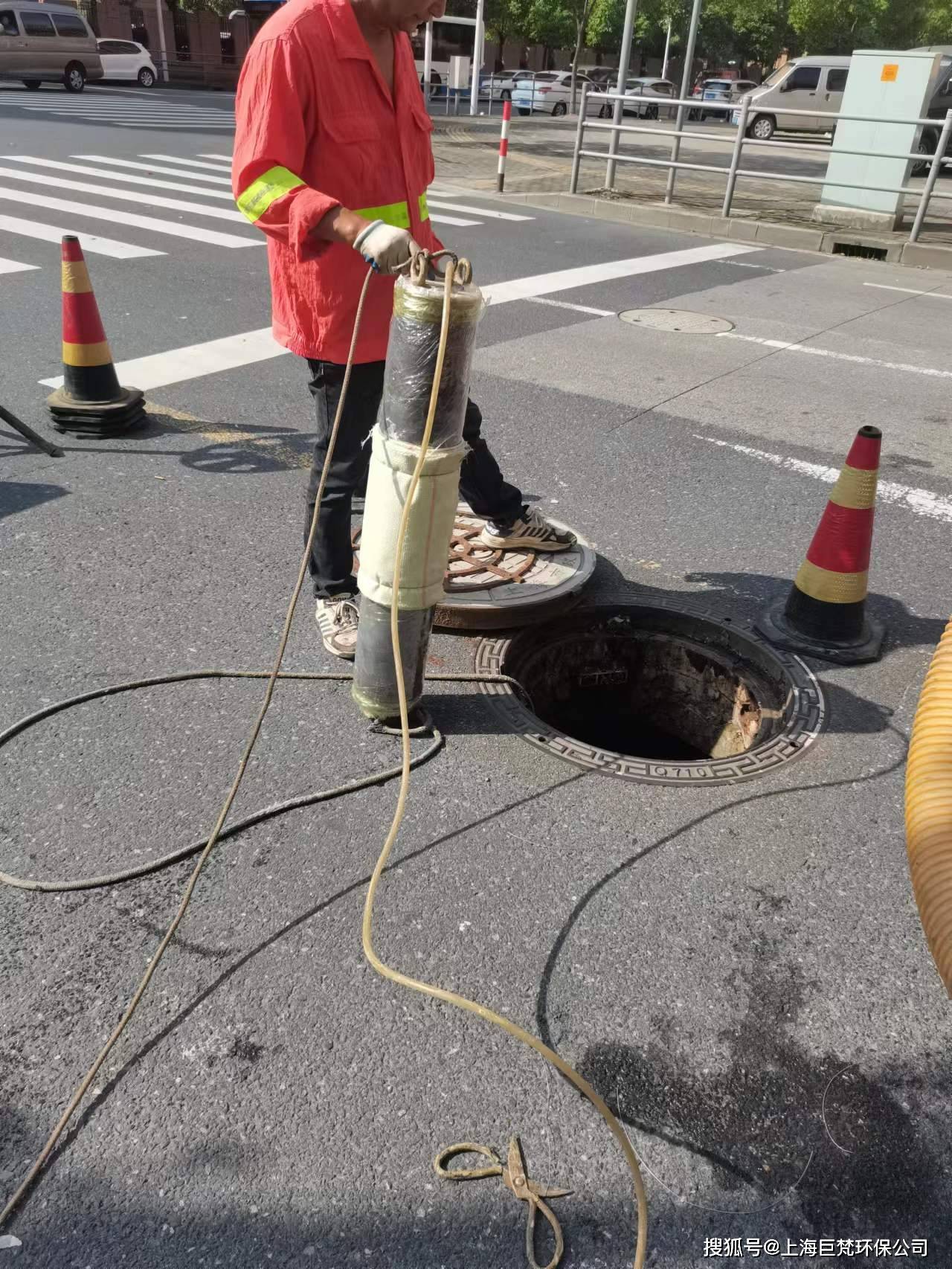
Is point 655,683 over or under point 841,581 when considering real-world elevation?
under

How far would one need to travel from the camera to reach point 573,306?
27.5 feet

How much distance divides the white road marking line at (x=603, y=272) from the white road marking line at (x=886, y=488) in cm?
328

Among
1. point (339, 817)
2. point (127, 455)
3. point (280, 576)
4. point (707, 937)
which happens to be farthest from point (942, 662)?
point (127, 455)

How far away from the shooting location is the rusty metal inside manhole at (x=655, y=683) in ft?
11.4

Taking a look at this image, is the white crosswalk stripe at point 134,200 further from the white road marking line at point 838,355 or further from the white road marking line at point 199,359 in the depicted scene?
the white road marking line at point 838,355

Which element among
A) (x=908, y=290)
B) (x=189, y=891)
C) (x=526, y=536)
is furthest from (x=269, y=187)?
(x=908, y=290)

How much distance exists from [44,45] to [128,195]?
64.2 feet

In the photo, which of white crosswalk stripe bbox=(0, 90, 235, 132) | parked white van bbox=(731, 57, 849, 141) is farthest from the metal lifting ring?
parked white van bbox=(731, 57, 849, 141)

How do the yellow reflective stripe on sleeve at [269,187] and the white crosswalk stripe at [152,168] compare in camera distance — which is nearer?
the yellow reflective stripe on sleeve at [269,187]

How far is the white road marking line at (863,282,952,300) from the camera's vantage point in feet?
31.5

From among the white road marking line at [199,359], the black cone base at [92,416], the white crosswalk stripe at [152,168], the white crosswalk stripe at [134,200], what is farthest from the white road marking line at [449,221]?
the black cone base at [92,416]

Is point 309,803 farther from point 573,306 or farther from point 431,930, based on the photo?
point 573,306

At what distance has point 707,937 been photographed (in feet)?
7.93

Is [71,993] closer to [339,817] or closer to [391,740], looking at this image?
[339,817]
